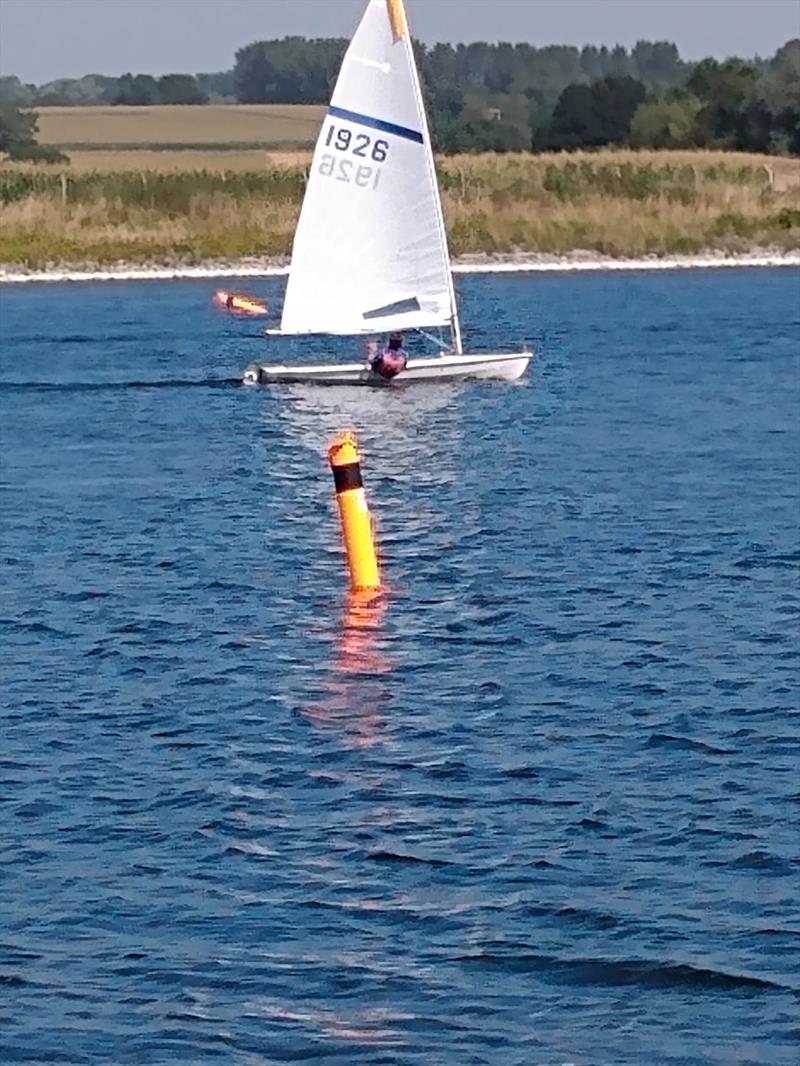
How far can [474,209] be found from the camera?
284ft

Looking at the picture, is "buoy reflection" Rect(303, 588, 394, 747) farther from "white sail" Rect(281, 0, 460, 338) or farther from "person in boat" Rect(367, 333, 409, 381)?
"white sail" Rect(281, 0, 460, 338)

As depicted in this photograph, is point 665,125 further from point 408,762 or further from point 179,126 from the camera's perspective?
point 408,762

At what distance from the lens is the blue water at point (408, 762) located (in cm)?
1198

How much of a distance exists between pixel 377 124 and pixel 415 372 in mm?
6077

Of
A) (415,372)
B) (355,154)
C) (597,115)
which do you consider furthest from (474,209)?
(415,372)

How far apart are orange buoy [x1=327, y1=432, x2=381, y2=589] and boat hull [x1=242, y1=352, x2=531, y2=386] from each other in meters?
17.9

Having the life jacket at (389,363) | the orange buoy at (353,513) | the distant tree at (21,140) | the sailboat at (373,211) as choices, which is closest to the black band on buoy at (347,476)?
the orange buoy at (353,513)

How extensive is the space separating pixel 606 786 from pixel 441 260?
29535 mm

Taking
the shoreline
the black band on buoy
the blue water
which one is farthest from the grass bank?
the black band on buoy

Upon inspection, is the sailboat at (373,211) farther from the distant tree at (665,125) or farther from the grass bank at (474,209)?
the distant tree at (665,125)

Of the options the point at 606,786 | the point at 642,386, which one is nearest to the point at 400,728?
the point at 606,786

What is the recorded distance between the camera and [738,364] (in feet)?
157

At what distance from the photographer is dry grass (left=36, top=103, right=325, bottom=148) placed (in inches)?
5541

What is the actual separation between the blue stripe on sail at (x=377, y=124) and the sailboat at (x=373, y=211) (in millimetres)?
17
